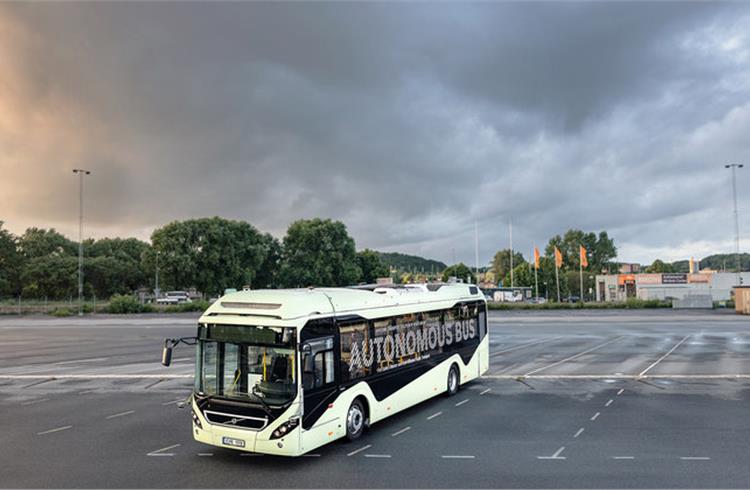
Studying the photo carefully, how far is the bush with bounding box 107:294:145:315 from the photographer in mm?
54875

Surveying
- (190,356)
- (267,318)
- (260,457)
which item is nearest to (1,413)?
(260,457)

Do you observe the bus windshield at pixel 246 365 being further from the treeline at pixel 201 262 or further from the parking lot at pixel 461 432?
the treeline at pixel 201 262

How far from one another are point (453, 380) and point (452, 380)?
7 cm

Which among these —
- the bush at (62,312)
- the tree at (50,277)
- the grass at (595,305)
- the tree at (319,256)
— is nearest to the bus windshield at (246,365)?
the grass at (595,305)

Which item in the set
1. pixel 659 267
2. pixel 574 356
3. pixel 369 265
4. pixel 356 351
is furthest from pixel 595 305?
pixel 659 267

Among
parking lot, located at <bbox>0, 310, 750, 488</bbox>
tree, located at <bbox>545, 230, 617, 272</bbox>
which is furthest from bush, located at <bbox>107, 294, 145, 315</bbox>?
tree, located at <bbox>545, 230, 617, 272</bbox>

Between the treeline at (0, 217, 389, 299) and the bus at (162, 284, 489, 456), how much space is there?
60.1m

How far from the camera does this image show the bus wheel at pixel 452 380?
14.9 m

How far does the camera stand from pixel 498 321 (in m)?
44.3

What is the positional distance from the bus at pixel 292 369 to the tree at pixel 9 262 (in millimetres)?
85050

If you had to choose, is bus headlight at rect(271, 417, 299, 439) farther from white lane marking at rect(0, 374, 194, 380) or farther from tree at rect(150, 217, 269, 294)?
tree at rect(150, 217, 269, 294)

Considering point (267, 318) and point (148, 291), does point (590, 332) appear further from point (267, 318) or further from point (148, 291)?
point (148, 291)

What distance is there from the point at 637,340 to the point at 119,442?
2741cm

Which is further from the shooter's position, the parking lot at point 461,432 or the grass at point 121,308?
the grass at point 121,308
